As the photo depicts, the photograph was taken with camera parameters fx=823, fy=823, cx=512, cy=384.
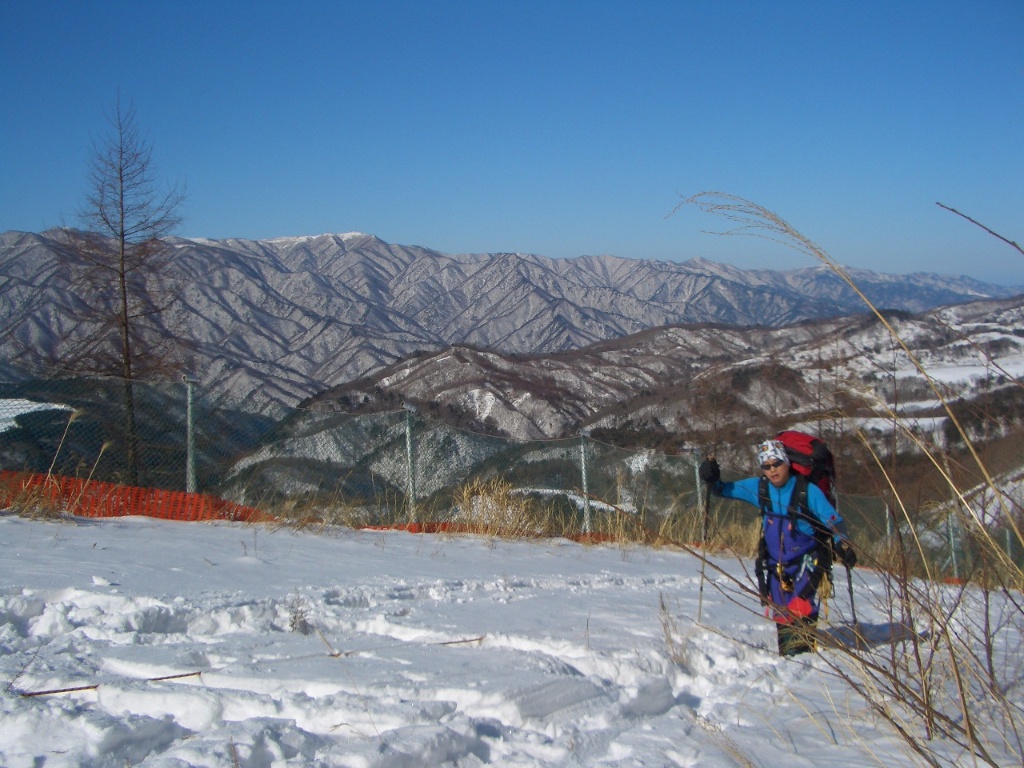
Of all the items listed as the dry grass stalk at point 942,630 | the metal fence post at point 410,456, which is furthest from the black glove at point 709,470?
the metal fence post at point 410,456

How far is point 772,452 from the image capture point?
455cm

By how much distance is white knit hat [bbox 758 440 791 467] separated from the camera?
4.54 m

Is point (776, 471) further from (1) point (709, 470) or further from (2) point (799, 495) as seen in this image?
(1) point (709, 470)

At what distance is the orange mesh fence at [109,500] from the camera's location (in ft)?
21.7

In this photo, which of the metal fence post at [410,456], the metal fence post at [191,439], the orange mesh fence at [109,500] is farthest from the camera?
the metal fence post at [410,456]

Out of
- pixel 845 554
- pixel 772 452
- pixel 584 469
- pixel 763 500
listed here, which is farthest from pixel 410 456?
pixel 845 554

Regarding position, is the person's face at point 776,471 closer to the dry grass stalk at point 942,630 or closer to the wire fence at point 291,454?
the dry grass stalk at point 942,630

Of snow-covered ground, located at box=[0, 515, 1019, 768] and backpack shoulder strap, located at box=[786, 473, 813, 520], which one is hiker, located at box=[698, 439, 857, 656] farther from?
snow-covered ground, located at box=[0, 515, 1019, 768]

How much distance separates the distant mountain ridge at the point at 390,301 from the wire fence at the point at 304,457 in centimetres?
3927

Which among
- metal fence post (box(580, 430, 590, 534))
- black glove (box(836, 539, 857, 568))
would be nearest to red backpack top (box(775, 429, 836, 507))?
black glove (box(836, 539, 857, 568))

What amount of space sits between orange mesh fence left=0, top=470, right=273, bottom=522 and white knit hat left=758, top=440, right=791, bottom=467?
4.52 metres

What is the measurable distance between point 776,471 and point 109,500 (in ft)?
18.5

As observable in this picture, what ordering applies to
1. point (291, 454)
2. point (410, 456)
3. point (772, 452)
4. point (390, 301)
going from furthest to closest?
point (390, 301)
point (291, 454)
point (410, 456)
point (772, 452)

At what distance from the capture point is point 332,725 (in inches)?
98.0
